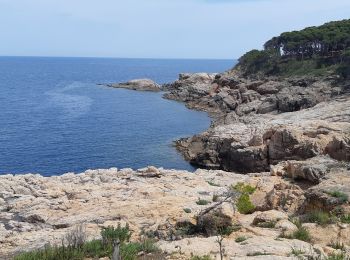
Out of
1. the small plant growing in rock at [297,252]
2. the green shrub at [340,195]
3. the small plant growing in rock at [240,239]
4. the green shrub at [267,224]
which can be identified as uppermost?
the green shrub at [340,195]

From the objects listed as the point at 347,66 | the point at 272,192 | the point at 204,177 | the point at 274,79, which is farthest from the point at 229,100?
the point at 272,192

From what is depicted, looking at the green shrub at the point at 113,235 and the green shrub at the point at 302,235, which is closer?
the green shrub at the point at 113,235

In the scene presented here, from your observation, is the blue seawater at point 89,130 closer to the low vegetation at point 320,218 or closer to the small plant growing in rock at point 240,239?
the low vegetation at point 320,218

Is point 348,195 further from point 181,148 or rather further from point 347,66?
point 347,66

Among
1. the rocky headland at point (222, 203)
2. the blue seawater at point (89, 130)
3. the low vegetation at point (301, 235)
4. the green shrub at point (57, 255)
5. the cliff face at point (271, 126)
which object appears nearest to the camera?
the green shrub at point (57, 255)

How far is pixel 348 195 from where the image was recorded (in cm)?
1975

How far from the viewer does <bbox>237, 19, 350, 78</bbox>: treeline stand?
317 ft

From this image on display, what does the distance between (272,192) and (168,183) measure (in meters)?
9.49

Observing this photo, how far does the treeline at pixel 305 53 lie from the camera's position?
96750mm

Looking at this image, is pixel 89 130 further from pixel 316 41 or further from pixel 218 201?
pixel 316 41

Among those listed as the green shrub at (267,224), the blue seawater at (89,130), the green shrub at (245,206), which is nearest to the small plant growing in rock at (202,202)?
the green shrub at (245,206)

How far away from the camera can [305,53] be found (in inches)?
4250

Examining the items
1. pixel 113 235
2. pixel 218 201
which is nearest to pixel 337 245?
pixel 113 235

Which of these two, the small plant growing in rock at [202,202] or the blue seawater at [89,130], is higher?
the small plant growing in rock at [202,202]
